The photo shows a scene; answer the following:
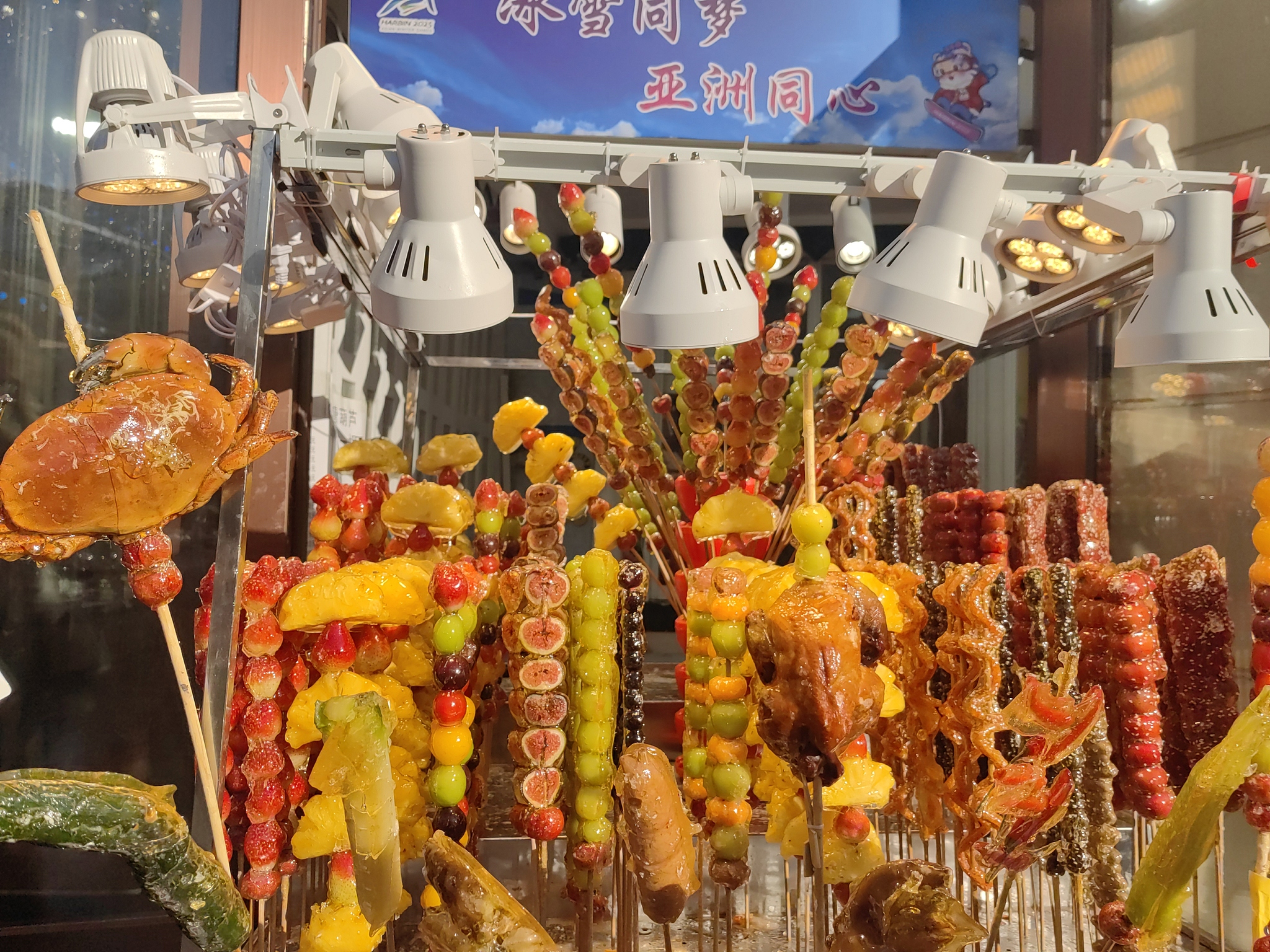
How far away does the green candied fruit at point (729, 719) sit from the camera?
3.97 feet

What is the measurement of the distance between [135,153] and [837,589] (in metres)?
1.18

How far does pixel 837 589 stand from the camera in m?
1.06

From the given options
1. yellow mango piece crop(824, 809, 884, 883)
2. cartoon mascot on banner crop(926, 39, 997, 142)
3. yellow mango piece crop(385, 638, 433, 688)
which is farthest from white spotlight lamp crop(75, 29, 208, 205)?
cartoon mascot on banner crop(926, 39, 997, 142)

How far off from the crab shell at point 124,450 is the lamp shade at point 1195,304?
1359 mm

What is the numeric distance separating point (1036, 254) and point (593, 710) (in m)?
1.47

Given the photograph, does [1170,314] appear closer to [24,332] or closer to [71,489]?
[71,489]

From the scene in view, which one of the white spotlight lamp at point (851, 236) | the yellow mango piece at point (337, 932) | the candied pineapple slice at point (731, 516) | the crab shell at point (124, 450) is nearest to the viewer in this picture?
the crab shell at point (124, 450)

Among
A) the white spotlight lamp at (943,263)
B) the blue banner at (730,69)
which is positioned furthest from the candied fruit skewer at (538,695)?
the blue banner at (730,69)

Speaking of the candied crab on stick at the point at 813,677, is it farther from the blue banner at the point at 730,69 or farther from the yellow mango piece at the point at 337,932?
the blue banner at the point at 730,69

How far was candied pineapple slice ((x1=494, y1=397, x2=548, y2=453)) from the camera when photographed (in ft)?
5.81

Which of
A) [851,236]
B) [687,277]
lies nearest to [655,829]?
[687,277]

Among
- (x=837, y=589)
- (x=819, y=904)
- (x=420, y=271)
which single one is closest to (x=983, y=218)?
(x=837, y=589)

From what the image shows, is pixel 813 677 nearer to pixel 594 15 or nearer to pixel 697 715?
pixel 697 715

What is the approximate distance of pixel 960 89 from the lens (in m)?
2.73
